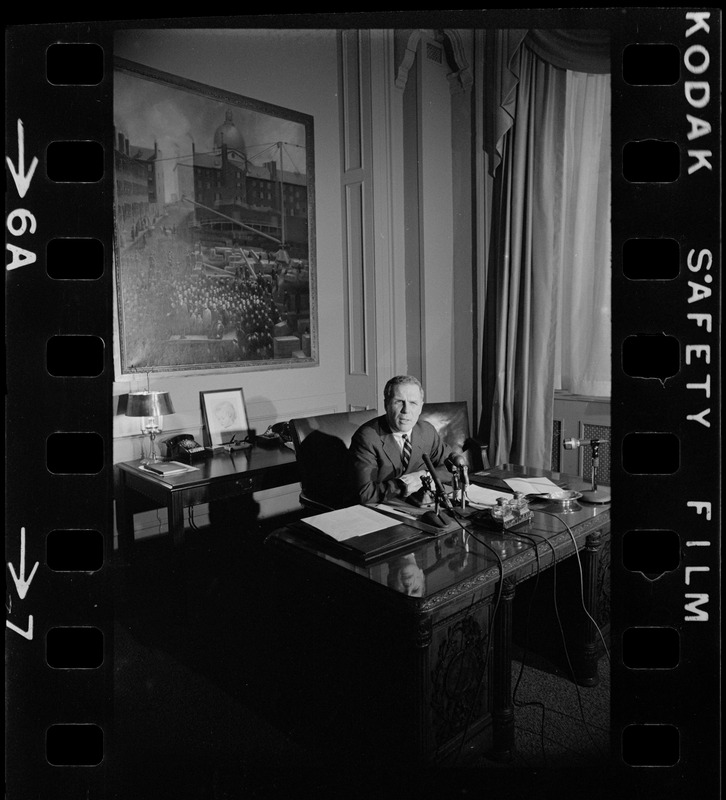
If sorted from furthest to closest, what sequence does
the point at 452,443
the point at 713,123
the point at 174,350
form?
the point at 174,350 → the point at 452,443 → the point at 713,123

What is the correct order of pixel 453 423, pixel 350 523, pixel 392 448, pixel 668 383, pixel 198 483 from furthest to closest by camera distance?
pixel 198 483 → pixel 453 423 → pixel 392 448 → pixel 350 523 → pixel 668 383

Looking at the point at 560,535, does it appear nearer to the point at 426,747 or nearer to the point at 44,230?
the point at 426,747

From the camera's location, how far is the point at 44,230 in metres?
1.12

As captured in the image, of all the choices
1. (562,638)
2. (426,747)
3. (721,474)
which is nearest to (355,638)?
(426,747)

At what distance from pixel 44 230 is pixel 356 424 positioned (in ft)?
4.37

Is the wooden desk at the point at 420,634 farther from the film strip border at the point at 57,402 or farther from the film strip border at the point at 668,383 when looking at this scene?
the film strip border at the point at 57,402

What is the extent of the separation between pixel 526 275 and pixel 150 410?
5.09 ft

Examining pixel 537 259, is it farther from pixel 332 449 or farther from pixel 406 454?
pixel 332 449

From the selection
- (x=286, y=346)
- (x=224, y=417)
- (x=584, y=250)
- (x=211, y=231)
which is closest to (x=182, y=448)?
(x=224, y=417)

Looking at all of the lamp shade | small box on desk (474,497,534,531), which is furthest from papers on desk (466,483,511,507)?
the lamp shade

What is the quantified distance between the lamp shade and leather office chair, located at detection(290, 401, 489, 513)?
1.78ft

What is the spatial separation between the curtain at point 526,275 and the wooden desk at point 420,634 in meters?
0.56

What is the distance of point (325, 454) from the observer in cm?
227

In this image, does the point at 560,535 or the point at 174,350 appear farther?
the point at 174,350
